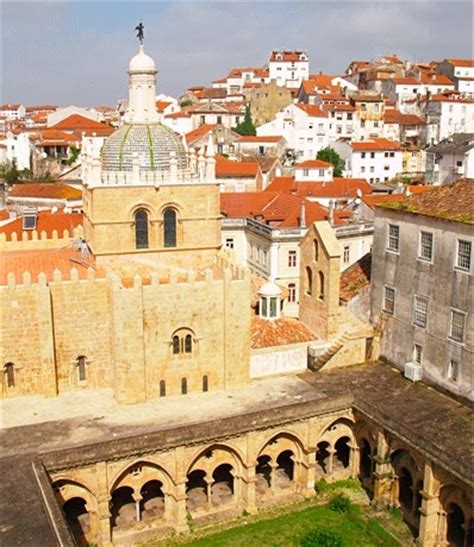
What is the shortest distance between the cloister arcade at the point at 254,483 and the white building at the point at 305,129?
223ft

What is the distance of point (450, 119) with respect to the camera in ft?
351

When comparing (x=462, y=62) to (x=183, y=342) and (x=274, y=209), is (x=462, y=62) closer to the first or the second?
(x=274, y=209)

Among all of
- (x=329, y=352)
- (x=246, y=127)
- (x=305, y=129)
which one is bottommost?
(x=329, y=352)

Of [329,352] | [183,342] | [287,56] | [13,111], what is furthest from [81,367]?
[13,111]

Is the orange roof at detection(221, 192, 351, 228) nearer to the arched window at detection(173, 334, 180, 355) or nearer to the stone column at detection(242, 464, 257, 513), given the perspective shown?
the arched window at detection(173, 334, 180, 355)

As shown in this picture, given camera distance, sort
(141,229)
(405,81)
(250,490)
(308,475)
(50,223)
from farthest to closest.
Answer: (405,81) < (50,223) < (141,229) < (308,475) < (250,490)

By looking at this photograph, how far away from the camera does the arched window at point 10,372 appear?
97.7 feet

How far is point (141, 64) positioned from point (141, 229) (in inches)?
334

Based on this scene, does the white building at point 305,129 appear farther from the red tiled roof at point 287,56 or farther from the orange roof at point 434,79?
the red tiled roof at point 287,56

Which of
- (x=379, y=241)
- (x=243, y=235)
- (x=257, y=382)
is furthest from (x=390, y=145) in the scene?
(x=257, y=382)

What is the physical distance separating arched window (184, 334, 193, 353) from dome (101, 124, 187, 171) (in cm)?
851

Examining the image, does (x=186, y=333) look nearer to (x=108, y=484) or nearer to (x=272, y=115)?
(x=108, y=484)

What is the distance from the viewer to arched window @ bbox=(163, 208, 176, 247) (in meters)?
33.1

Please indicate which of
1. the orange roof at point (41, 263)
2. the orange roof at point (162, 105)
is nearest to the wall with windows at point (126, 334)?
the orange roof at point (41, 263)
